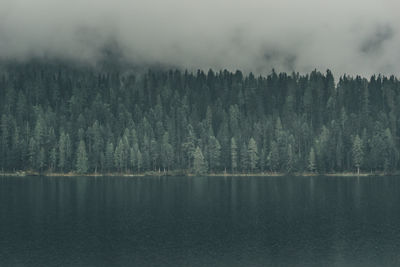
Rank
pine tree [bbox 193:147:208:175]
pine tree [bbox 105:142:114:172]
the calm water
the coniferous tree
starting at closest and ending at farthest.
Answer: the calm water < the coniferous tree < pine tree [bbox 105:142:114:172] < pine tree [bbox 193:147:208:175]

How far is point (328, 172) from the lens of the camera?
648ft

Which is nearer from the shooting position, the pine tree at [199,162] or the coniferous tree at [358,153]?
the coniferous tree at [358,153]

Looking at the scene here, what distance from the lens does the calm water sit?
5147cm

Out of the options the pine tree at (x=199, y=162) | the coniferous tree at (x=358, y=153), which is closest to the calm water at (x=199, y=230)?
the coniferous tree at (x=358, y=153)

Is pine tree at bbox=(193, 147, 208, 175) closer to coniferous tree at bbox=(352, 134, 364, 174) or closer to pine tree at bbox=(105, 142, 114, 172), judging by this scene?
pine tree at bbox=(105, 142, 114, 172)

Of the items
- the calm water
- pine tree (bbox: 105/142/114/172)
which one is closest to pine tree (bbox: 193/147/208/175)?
pine tree (bbox: 105/142/114/172)

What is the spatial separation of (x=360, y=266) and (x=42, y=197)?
78678mm

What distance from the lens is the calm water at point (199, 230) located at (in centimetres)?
5147

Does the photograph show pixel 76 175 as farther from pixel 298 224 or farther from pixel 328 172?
pixel 298 224

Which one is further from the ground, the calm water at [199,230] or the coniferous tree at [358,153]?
the coniferous tree at [358,153]

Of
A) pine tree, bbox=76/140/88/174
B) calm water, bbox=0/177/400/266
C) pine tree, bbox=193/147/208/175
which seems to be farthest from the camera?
pine tree, bbox=193/147/208/175

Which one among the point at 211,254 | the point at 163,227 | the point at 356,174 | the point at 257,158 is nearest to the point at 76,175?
the point at 257,158

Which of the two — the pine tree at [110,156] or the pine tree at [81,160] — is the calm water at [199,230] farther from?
the pine tree at [110,156]

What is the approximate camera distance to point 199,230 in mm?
66812
